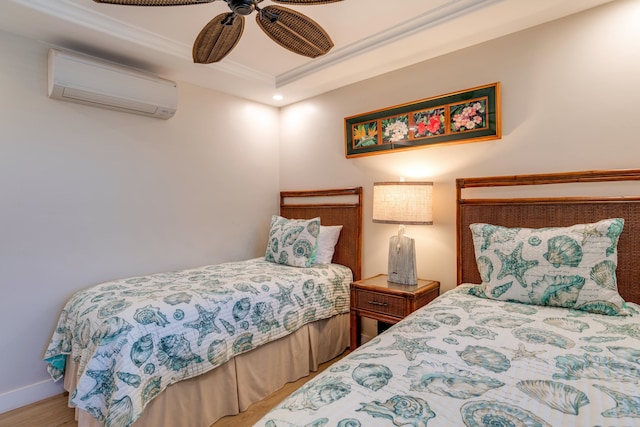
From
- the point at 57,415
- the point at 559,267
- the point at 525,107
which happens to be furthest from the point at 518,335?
the point at 57,415

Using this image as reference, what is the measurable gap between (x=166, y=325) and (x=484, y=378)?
1.44m

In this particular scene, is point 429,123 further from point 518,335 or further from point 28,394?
point 28,394

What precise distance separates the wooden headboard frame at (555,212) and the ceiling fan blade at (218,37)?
1.69 metres

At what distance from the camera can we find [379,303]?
2.29 m

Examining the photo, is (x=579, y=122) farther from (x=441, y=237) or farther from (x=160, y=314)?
(x=160, y=314)

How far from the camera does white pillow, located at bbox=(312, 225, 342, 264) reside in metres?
2.92

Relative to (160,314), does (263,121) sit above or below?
above

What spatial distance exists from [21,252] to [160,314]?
3.93 feet

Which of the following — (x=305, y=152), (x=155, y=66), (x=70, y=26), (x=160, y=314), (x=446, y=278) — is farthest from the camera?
(x=305, y=152)

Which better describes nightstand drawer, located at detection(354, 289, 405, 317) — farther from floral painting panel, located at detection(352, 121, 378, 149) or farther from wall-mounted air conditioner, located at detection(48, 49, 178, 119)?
wall-mounted air conditioner, located at detection(48, 49, 178, 119)

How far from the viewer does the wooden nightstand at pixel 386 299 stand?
2.18 metres

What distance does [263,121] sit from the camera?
3.52m

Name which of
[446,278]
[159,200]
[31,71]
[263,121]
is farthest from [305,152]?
[31,71]

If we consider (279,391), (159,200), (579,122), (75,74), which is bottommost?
(279,391)
